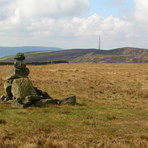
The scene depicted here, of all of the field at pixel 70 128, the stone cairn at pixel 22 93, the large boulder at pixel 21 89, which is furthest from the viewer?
the large boulder at pixel 21 89

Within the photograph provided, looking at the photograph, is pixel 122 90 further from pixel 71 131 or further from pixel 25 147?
pixel 25 147

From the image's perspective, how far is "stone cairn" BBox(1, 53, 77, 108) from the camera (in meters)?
18.2

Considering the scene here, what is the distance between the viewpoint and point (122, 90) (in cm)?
3128

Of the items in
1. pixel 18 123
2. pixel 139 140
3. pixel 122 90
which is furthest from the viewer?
pixel 122 90

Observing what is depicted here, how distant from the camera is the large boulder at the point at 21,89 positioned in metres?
Result: 18.9

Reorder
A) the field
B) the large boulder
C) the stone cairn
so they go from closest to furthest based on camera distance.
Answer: the field < the stone cairn < the large boulder

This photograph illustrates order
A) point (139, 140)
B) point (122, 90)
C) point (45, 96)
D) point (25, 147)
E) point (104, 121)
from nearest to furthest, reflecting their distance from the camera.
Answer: point (25, 147) < point (139, 140) < point (104, 121) < point (45, 96) < point (122, 90)

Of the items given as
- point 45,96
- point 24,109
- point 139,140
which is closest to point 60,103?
point 45,96

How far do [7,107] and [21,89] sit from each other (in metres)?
1.92

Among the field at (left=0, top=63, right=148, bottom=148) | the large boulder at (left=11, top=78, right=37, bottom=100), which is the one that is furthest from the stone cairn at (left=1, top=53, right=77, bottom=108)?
the field at (left=0, top=63, right=148, bottom=148)

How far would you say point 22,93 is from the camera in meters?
18.9

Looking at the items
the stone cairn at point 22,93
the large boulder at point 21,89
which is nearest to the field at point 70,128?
the stone cairn at point 22,93

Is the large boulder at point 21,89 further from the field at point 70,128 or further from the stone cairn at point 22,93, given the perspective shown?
the field at point 70,128

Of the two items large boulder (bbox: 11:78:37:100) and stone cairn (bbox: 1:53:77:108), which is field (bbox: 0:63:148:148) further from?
large boulder (bbox: 11:78:37:100)
